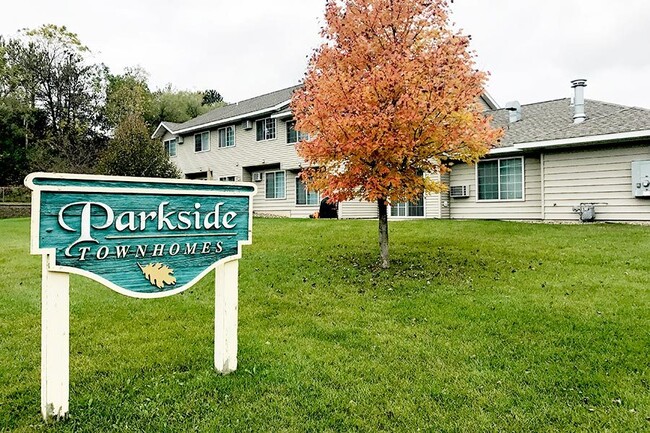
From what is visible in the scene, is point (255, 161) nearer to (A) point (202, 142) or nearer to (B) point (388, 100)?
(A) point (202, 142)

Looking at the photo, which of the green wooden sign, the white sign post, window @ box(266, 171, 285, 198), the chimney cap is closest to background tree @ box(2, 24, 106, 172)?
window @ box(266, 171, 285, 198)

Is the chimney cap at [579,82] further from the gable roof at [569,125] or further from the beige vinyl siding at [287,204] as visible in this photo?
the beige vinyl siding at [287,204]

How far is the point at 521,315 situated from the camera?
5188 millimetres

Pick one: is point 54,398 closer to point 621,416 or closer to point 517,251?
point 621,416

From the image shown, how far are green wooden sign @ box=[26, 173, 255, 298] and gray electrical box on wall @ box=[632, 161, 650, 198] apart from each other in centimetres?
1227

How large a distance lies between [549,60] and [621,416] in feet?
80.0

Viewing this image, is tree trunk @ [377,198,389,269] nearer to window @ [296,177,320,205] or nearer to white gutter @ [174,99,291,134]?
window @ [296,177,320,205]

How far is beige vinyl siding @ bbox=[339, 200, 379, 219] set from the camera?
18641 millimetres

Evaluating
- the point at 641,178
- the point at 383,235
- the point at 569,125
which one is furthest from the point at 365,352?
the point at 569,125

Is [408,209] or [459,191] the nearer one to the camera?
[459,191]

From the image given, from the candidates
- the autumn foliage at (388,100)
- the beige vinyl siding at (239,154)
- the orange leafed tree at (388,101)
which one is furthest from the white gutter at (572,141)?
the beige vinyl siding at (239,154)

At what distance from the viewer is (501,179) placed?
49.3 feet

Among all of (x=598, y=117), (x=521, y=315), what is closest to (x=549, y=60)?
(x=598, y=117)

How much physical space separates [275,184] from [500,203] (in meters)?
10.7
